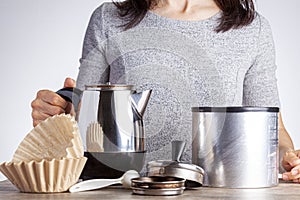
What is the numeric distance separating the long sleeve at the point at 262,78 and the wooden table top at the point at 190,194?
484mm

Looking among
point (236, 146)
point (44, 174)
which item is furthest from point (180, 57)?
point (44, 174)

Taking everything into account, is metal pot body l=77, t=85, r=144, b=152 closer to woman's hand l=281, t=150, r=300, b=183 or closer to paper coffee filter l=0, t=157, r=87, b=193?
paper coffee filter l=0, t=157, r=87, b=193

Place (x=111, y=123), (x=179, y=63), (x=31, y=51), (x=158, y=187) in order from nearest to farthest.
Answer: (x=158, y=187), (x=111, y=123), (x=179, y=63), (x=31, y=51)

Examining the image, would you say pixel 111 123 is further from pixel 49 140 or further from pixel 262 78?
pixel 262 78

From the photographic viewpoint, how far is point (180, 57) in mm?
1426

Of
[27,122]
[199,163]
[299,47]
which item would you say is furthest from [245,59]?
[27,122]

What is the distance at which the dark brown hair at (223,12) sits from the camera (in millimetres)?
1454

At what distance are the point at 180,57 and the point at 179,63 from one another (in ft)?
0.05

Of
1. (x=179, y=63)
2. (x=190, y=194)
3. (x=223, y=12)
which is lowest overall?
(x=190, y=194)

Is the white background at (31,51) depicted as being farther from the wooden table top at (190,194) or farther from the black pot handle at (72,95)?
the wooden table top at (190,194)

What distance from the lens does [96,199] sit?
86 cm

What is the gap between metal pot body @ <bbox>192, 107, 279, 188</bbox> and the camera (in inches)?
37.7

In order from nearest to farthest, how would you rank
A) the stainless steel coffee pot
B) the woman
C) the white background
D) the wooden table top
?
the wooden table top
the stainless steel coffee pot
the woman
the white background

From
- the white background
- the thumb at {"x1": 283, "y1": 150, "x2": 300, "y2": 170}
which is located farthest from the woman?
the white background
